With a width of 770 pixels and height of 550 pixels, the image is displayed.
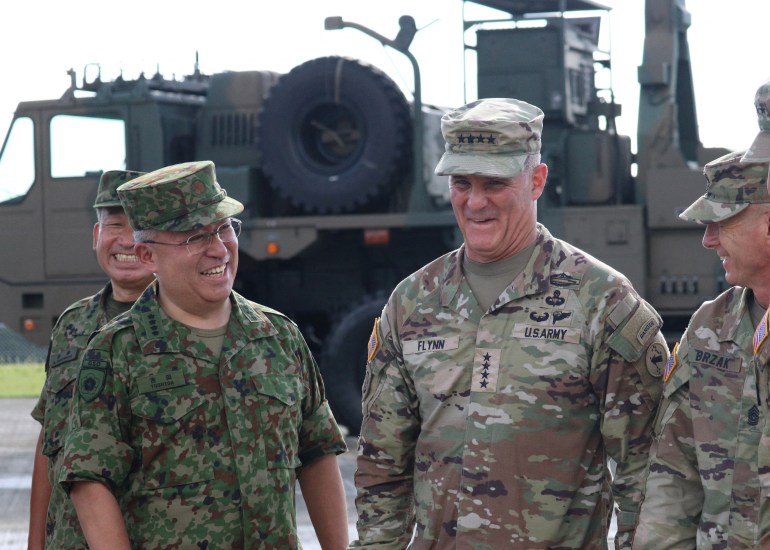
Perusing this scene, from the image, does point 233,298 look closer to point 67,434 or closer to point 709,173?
point 67,434

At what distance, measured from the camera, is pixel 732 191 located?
10.3ft

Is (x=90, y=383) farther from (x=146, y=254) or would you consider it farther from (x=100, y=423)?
(x=146, y=254)

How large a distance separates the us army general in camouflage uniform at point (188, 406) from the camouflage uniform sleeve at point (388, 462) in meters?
0.20

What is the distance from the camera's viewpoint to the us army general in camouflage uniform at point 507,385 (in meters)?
3.11

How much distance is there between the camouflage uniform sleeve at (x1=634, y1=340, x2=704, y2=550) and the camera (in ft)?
9.93

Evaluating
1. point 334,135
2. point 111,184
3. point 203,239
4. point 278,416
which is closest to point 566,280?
point 278,416

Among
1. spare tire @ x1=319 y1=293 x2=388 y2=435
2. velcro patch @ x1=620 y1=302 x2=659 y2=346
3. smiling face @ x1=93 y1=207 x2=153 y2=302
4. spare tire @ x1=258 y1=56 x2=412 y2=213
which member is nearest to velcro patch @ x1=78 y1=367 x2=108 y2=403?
smiling face @ x1=93 y1=207 x2=153 y2=302

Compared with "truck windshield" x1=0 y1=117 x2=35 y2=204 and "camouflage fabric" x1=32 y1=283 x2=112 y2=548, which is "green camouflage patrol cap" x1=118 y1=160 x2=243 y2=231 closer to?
"camouflage fabric" x1=32 y1=283 x2=112 y2=548

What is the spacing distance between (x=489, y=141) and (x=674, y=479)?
865mm

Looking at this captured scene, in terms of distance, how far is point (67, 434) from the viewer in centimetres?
327

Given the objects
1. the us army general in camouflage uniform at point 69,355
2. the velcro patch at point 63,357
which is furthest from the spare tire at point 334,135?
the velcro patch at point 63,357

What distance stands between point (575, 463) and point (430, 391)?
377 mm

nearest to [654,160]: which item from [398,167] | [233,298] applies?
[398,167]

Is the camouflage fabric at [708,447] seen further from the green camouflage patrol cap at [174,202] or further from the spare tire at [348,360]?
the spare tire at [348,360]
